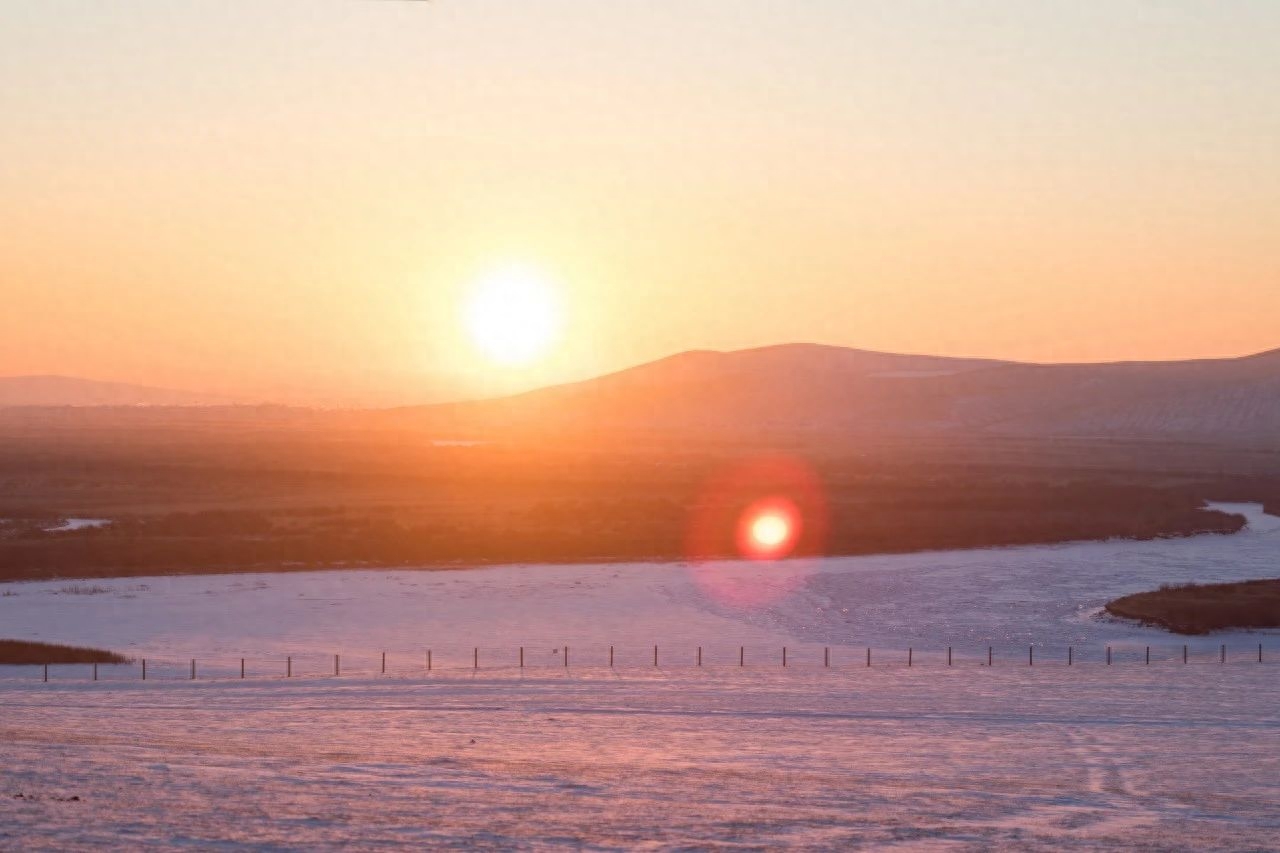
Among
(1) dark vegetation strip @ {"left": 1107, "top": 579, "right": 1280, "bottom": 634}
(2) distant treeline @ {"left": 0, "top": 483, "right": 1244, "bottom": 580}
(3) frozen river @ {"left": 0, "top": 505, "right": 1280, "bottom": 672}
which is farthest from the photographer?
(2) distant treeline @ {"left": 0, "top": 483, "right": 1244, "bottom": 580}

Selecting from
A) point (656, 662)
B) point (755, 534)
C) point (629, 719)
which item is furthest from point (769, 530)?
point (629, 719)

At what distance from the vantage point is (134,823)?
16.7m

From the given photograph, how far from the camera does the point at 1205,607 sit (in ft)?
142

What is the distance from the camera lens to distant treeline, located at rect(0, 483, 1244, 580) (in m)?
55.8

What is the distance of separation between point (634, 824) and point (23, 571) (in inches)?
1628

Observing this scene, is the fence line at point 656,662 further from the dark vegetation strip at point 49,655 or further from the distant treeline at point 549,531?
the distant treeline at point 549,531

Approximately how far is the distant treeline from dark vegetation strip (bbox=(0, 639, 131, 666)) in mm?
15921

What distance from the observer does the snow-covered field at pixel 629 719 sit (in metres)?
17.7

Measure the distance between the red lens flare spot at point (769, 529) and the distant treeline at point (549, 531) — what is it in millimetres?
848

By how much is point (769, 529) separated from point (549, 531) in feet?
37.9

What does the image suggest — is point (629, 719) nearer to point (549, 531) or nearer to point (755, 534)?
point (549, 531)

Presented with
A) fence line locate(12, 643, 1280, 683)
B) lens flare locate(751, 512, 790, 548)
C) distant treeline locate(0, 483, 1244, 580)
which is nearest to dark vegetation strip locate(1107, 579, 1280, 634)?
fence line locate(12, 643, 1280, 683)

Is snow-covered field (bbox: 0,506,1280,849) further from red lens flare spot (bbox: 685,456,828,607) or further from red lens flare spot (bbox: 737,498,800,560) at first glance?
red lens flare spot (bbox: 737,498,800,560)

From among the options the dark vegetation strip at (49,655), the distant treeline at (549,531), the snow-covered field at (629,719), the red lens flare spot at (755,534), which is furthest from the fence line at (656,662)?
the distant treeline at (549,531)
